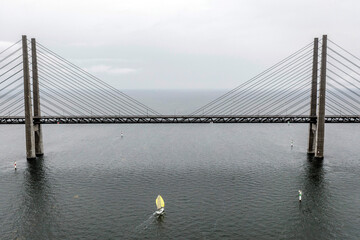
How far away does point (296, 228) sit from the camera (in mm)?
36250

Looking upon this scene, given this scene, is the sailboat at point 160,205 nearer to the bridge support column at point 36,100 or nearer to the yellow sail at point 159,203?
the yellow sail at point 159,203

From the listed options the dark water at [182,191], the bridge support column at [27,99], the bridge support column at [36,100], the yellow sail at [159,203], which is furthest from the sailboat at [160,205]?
the bridge support column at [36,100]

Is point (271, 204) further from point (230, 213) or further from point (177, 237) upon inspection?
point (177, 237)

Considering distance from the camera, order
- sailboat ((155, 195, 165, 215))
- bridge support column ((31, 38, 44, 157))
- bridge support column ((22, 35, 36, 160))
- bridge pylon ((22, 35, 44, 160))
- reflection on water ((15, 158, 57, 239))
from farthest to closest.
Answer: bridge support column ((31, 38, 44, 157))
bridge pylon ((22, 35, 44, 160))
bridge support column ((22, 35, 36, 160))
sailboat ((155, 195, 165, 215))
reflection on water ((15, 158, 57, 239))

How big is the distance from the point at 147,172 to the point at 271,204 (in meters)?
24.1

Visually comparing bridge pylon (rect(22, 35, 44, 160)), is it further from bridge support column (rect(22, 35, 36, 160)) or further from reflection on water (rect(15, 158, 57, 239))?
reflection on water (rect(15, 158, 57, 239))

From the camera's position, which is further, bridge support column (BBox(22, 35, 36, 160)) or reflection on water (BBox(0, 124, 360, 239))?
bridge support column (BBox(22, 35, 36, 160))

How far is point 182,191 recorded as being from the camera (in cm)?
4744

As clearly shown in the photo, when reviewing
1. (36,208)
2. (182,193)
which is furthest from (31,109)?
(182,193)

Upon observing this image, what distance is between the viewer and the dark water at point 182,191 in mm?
36188

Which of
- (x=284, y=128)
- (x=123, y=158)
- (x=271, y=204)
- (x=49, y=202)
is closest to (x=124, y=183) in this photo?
(x=49, y=202)

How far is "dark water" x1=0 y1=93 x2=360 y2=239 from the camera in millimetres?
36188

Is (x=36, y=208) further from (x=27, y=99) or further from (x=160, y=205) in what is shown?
(x=27, y=99)

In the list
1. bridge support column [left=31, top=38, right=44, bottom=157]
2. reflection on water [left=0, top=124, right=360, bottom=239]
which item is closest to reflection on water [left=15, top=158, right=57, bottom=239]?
reflection on water [left=0, top=124, right=360, bottom=239]
